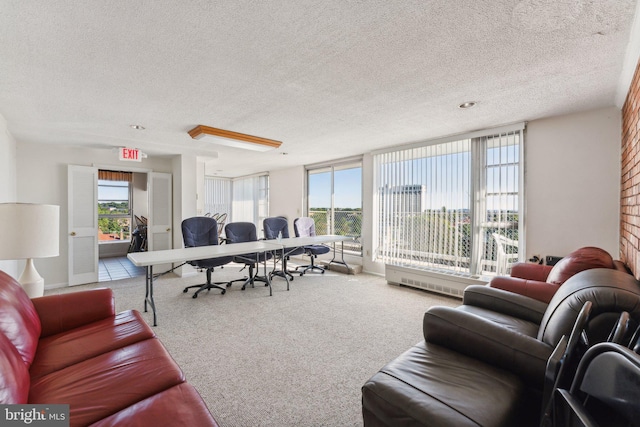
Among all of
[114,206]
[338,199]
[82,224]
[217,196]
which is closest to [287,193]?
[338,199]

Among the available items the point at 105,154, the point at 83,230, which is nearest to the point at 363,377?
the point at 83,230

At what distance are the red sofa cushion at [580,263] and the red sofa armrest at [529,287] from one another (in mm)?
83

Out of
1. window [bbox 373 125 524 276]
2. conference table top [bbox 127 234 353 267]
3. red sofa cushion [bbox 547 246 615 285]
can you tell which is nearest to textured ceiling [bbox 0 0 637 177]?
window [bbox 373 125 524 276]

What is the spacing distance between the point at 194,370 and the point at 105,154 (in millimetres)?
4437

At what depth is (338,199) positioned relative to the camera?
6.15 m

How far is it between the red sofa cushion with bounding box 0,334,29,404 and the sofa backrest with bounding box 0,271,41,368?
0.67ft

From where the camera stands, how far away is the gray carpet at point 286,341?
179 cm

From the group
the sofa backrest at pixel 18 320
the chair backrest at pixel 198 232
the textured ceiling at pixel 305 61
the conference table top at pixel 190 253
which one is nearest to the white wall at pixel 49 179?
the textured ceiling at pixel 305 61

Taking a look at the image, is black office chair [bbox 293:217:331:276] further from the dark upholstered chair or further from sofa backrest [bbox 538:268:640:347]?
the dark upholstered chair

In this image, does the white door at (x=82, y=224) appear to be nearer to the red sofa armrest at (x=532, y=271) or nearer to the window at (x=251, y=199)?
the window at (x=251, y=199)

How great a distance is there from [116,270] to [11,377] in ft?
18.6

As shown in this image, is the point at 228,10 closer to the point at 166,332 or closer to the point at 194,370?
the point at 194,370

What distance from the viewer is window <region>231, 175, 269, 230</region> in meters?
8.00

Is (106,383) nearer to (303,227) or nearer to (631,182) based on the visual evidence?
(631,182)
